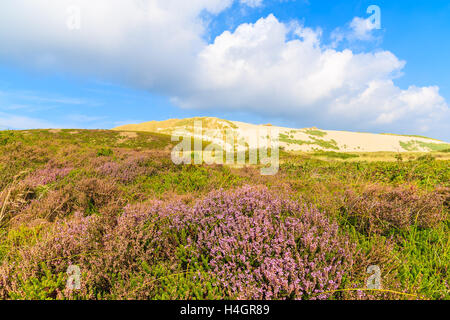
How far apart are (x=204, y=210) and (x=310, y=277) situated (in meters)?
1.48

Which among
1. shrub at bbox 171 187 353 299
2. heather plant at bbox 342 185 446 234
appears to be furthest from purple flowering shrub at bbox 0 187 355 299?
heather plant at bbox 342 185 446 234

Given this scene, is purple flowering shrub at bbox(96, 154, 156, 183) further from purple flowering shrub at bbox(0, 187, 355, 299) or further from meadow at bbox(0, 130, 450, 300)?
purple flowering shrub at bbox(0, 187, 355, 299)

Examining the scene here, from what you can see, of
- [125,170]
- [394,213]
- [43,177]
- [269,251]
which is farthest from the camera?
[125,170]

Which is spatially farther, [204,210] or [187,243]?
[204,210]

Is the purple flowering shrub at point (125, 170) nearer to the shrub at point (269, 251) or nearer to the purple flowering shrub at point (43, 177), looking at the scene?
the purple flowering shrub at point (43, 177)

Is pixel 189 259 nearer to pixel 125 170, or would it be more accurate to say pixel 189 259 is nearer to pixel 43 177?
pixel 125 170

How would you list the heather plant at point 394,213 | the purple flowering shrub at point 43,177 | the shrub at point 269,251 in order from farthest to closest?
1. the purple flowering shrub at point 43,177
2. the heather plant at point 394,213
3. the shrub at point 269,251

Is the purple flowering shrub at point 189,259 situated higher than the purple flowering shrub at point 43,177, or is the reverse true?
the purple flowering shrub at point 43,177

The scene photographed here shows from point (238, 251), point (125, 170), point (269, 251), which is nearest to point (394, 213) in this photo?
point (269, 251)

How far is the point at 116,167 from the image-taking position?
6625mm

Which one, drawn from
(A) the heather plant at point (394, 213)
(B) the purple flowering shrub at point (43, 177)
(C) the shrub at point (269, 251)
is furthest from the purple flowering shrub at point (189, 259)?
(B) the purple flowering shrub at point (43, 177)

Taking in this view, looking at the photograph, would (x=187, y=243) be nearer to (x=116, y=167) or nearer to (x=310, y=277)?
(x=310, y=277)

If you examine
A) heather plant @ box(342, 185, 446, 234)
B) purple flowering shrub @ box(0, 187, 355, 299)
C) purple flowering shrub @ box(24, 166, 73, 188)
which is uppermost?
purple flowering shrub @ box(24, 166, 73, 188)

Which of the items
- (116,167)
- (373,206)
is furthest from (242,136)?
(373,206)
